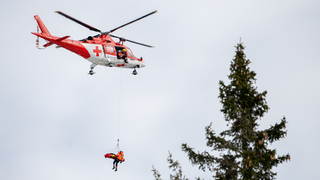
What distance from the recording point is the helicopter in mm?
45844

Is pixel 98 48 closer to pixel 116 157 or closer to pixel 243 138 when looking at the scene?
pixel 116 157

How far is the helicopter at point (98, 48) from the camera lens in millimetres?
45844

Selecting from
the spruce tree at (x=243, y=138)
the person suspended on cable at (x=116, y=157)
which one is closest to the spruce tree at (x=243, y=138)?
the spruce tree at (x=243, y=138)

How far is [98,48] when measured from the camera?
47.8 metres

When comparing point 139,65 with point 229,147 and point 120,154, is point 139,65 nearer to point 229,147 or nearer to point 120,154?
point 120,154

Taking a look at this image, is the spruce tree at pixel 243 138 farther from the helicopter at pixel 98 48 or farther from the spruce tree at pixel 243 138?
the helicopter at pixel 98 48

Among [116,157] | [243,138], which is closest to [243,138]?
[243,138]

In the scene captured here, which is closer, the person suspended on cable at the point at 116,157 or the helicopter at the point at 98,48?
the person suspended on cable at the point at 116,157

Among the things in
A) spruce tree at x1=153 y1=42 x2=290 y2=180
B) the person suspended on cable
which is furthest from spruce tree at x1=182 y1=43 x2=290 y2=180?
the person suspended on cable

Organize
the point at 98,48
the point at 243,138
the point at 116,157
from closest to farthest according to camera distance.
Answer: the point at 243,138
the point at 116,157
the point at 98,48

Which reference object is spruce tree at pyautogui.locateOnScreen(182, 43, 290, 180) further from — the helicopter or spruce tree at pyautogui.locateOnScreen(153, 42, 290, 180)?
the helicopter

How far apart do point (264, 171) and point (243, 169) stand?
1759 millimetres

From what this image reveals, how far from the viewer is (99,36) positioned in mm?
50656

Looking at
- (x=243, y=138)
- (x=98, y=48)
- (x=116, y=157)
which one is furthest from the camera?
(x=98, y=48)
